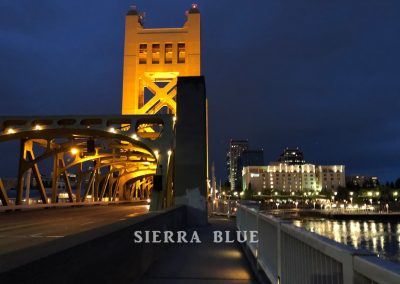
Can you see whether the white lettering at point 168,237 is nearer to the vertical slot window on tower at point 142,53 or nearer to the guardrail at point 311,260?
the guardrail at point 311,260

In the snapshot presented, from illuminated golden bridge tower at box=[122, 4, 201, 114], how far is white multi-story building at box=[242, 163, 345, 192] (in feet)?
489

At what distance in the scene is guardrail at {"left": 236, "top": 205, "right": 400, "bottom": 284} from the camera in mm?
2340

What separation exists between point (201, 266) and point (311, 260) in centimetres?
514

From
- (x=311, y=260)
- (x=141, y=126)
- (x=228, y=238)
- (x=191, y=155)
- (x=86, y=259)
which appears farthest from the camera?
(x=141, y=126)

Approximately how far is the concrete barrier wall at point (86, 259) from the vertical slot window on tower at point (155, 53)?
3961 centimetres

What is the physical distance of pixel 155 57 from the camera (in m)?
46.8

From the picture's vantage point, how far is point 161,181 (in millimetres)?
22047

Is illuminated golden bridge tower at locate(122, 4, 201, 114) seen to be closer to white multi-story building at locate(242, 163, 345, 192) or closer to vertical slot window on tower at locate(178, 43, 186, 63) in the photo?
vertical slot window on tower at locate(178, 43, 186, 63)

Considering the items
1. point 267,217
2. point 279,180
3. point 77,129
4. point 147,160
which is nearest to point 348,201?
point 279,180

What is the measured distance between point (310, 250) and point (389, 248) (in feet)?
190

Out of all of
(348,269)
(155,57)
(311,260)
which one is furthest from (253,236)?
(155,57)

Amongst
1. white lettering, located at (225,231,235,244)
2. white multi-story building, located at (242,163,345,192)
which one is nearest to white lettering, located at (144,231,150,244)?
white lettering, located at (225,231,235,244)

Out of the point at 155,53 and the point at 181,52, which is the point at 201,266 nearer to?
the point at 181,52

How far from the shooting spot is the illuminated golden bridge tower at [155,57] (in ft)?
150
